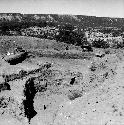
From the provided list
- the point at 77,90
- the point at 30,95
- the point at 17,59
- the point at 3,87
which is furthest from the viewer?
the point at 17,59

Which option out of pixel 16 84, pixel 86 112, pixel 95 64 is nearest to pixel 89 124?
pixel 86 112

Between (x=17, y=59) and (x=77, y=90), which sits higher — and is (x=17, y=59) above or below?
above

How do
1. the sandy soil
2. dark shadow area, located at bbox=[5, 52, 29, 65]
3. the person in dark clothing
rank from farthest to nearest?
dark shadow area, located at bbox=[5, 52, 29, 65]
the person in dark clothing
the sandy soil

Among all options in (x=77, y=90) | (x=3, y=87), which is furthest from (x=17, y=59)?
(x=77, y=90)

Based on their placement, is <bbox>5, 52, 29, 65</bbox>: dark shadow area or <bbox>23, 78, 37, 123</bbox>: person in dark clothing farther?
<bbox>5, 52, 29, 65</bbox>: dark shadow area

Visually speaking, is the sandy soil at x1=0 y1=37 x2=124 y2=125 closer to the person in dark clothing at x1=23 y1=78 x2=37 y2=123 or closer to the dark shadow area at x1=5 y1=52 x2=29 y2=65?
the person in dark clothing at x1=23 y1=78 x2=37 y2=123

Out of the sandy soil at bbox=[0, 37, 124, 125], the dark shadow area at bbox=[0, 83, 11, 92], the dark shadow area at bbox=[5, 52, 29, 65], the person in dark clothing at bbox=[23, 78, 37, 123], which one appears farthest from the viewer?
the dark shadow area at bbox=[5, 52, 29, 65]

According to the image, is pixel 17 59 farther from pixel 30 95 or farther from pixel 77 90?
pixel 77 90

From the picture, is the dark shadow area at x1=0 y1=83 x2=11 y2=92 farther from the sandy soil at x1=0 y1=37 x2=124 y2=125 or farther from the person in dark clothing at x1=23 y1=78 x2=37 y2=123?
the person in dark clothing at x1=23 y1=78 x2=37 y2=123

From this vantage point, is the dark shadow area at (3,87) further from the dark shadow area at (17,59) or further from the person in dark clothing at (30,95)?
the dark shadow area at (17,59)

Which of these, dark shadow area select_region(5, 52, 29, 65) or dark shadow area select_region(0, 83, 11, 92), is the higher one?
dark shadow area select_region(5, 52, 29, 65)

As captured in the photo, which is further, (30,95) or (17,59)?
(17,59)

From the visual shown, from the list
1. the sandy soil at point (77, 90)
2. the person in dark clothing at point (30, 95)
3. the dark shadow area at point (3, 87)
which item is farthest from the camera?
the person in dark clothing at point (30, 95)
